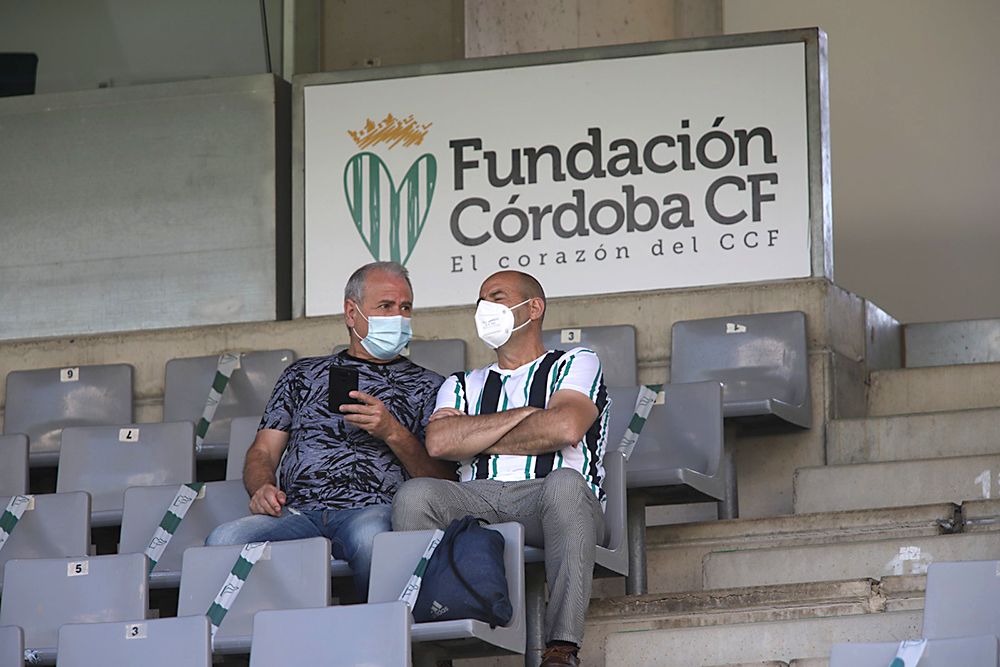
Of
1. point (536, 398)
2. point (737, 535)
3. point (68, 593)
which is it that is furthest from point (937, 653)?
point (68, 593)

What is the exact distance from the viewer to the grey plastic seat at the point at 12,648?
4.51 m

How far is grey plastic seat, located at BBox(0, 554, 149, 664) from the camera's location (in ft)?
16.3

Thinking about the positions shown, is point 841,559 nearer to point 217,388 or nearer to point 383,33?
point 217,388

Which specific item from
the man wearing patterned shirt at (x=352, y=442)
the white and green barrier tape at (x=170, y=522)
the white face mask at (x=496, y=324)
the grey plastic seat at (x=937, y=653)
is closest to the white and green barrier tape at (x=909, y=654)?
the grey plastic seat at (x=937, y=653)

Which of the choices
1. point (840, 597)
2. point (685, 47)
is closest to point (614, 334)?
point (685, 47)

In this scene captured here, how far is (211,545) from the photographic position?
5.20m

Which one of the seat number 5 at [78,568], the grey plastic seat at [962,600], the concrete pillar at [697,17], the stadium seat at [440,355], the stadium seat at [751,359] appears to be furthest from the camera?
the concrete pillar at [697,17]

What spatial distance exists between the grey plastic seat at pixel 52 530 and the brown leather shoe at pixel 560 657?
1.55 meters

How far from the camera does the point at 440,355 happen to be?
22.2ft

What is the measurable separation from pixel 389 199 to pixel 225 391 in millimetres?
967

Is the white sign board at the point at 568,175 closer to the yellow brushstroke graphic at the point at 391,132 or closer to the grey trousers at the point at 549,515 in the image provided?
the yellow brushstroke graphic at the point at 391,132

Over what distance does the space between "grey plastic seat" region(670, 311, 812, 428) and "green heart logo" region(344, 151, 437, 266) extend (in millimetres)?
1133

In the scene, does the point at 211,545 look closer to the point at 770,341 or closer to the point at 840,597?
A: the point at 840,597

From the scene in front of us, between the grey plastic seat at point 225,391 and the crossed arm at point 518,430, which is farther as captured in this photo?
the grey plastic seat at point 225,391
